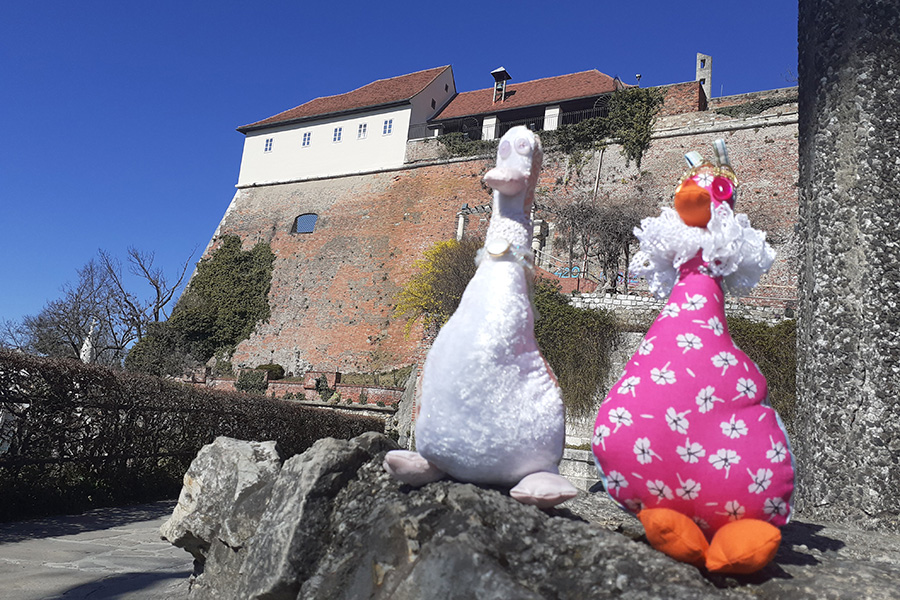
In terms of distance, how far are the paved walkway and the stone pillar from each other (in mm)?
4238

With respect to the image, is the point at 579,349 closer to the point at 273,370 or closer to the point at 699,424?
the point at 699,424

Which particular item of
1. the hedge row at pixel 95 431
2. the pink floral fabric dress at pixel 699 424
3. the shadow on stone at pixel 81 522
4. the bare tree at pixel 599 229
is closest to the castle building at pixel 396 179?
the bare tree at pixel 599 229

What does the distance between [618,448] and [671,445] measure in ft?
0.61

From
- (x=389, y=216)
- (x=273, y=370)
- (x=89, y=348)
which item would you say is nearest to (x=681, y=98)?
(x=389, y=216)

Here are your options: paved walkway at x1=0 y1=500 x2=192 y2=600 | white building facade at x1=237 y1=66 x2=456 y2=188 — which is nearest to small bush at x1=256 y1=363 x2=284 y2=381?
white building facade at x1=237 y1=66 x2=456 y2=188

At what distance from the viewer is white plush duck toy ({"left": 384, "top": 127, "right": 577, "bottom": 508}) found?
2318mm

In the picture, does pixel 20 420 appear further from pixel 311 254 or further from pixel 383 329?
pixel 311 254

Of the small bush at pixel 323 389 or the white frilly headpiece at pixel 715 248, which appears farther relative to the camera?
the small bush at pixel 323 389

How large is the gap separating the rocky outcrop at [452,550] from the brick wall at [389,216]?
17606mm

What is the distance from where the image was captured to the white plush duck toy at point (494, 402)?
2318 millimetres

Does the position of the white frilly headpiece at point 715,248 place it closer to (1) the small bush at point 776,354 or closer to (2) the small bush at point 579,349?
(1) the small bush at point 776,354

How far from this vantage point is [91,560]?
484cm

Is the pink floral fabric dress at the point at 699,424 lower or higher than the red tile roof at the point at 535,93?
lower

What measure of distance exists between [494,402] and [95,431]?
6.39 m
